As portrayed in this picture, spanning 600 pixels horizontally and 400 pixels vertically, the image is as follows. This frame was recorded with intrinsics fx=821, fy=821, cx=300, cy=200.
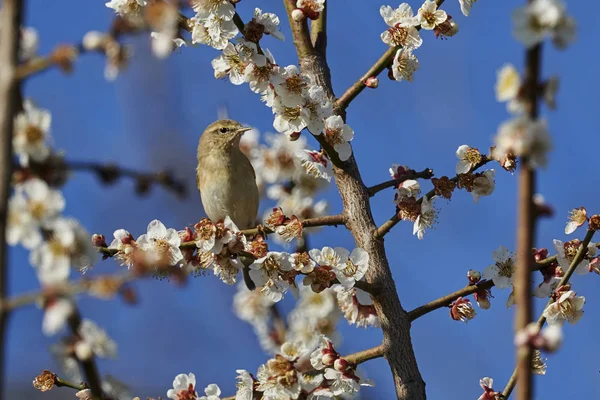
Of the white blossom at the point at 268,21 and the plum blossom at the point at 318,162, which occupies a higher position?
the white blossom at the point at 268,21

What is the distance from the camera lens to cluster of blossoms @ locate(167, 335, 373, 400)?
295 cm

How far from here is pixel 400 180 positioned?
350 cm

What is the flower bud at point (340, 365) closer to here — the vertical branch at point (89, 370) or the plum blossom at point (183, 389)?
the plum blossom at point (183, 389)

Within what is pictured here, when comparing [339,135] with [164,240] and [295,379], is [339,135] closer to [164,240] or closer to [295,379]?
[164,240]

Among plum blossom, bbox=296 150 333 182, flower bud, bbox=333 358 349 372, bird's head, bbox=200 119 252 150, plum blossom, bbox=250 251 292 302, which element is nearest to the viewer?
flower bud, bbox=333 358 349 372

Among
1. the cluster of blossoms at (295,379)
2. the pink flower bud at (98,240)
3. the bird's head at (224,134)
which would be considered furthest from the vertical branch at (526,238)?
the bird's head at (224,134)

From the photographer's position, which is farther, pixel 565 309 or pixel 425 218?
pixel 425 218

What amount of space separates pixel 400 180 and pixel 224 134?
9.66 feet

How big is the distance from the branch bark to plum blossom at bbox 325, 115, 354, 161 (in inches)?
3.2

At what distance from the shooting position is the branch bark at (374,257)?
3.06 m

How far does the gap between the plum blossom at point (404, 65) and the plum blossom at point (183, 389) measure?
154cm

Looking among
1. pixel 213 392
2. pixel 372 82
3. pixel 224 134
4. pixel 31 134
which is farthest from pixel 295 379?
pixel 224 134

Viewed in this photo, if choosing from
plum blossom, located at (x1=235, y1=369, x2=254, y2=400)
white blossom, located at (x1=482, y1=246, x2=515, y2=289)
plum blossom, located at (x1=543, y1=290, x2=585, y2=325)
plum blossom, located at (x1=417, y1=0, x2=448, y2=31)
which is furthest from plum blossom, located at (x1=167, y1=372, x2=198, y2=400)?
plum blossom, located at (x1=417, y1=0, x2=448, y2=31)

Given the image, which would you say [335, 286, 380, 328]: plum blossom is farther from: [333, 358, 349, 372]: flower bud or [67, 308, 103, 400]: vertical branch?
[67, 308, 103, 400]: vertical branch
